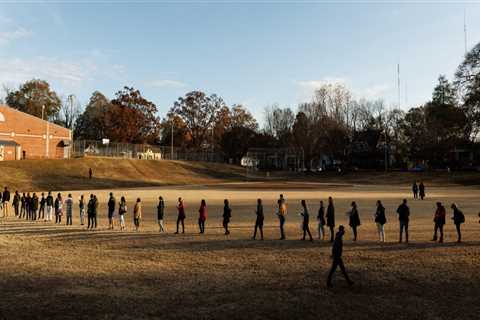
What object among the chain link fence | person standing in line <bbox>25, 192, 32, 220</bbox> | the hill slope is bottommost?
person standing in line <bbox>25, 192, 32, 220</bbox>

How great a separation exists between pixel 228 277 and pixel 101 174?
5701 cm

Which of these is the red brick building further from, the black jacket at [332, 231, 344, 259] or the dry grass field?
the black jacket at [332, 231, 344, 259]

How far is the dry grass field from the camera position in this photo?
27.3 ft

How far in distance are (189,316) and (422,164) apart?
94.9 metres

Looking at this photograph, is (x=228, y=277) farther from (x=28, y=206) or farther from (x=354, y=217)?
(x=28, y=206)

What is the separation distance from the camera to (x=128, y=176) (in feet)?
217

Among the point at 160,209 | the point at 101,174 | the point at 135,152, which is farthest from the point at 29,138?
the point at 160,209

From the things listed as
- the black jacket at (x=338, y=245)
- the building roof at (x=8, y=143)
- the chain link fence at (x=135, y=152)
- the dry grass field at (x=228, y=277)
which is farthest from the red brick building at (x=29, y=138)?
the black jacket at (x=338, y=245)

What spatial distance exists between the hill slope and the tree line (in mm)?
18630

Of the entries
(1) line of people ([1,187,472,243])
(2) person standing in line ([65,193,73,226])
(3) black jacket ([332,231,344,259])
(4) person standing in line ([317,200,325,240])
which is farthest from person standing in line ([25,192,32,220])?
(3) black jacket ([332,231,344,259])

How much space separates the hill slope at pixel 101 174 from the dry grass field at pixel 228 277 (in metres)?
37.4

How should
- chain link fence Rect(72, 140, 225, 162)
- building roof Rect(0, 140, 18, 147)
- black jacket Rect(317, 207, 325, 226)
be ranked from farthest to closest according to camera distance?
chain link fence Rect(72, 140, 225, 162) → building roof Rect(0, 140, 18, 147) → black jacket Rect(317, 207, 325, 226)

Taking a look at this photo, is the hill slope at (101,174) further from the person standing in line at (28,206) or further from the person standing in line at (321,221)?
the person standing in line at (321,221)

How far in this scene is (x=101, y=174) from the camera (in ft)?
208
